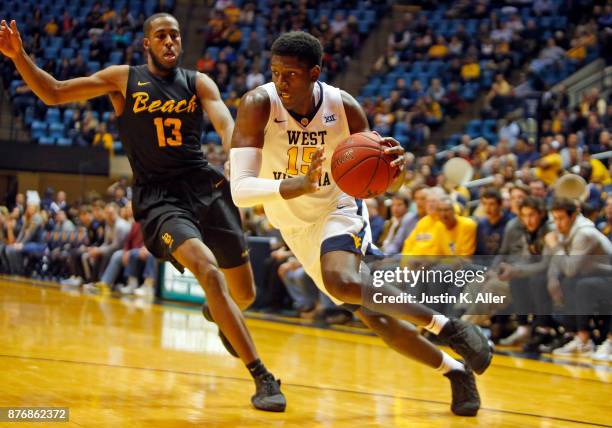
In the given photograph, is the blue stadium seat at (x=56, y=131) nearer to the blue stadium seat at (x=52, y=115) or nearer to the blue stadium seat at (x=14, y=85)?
the blue stadium seat at (x=52, y=115)

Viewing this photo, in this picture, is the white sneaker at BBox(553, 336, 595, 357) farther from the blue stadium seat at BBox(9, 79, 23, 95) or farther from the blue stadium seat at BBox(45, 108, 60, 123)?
the blue stadium seat at BBox(9, 79, 23, 95)

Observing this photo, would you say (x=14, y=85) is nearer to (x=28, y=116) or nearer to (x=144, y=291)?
(x=28, y=116)

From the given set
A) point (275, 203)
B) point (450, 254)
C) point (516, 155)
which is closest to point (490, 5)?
point (516, 155)

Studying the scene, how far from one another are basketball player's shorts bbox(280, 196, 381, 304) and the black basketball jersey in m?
0.84

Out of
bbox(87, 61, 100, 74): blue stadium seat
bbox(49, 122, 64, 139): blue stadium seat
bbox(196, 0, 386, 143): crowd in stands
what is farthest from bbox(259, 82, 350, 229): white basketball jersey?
bbox(87, 61, 100, 74): blue stadium seat

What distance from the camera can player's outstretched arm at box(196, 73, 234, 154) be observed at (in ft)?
17.0

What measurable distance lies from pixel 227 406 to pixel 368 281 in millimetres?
1020

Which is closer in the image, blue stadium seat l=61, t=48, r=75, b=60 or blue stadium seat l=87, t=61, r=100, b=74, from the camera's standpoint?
blue stadium seat l=87, t=61, r=100, b=74

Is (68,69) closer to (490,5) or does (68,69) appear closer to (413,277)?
(490,5)

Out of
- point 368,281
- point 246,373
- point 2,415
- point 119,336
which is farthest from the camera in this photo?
point 119,336

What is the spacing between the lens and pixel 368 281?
14.9 ft

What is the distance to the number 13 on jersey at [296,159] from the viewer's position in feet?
15.5

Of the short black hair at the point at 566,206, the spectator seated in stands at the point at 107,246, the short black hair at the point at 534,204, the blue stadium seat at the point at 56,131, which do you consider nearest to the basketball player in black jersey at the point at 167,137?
the short black hair at the point at 566,206

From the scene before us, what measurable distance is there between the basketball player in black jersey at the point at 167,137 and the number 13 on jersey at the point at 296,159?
521 mm
